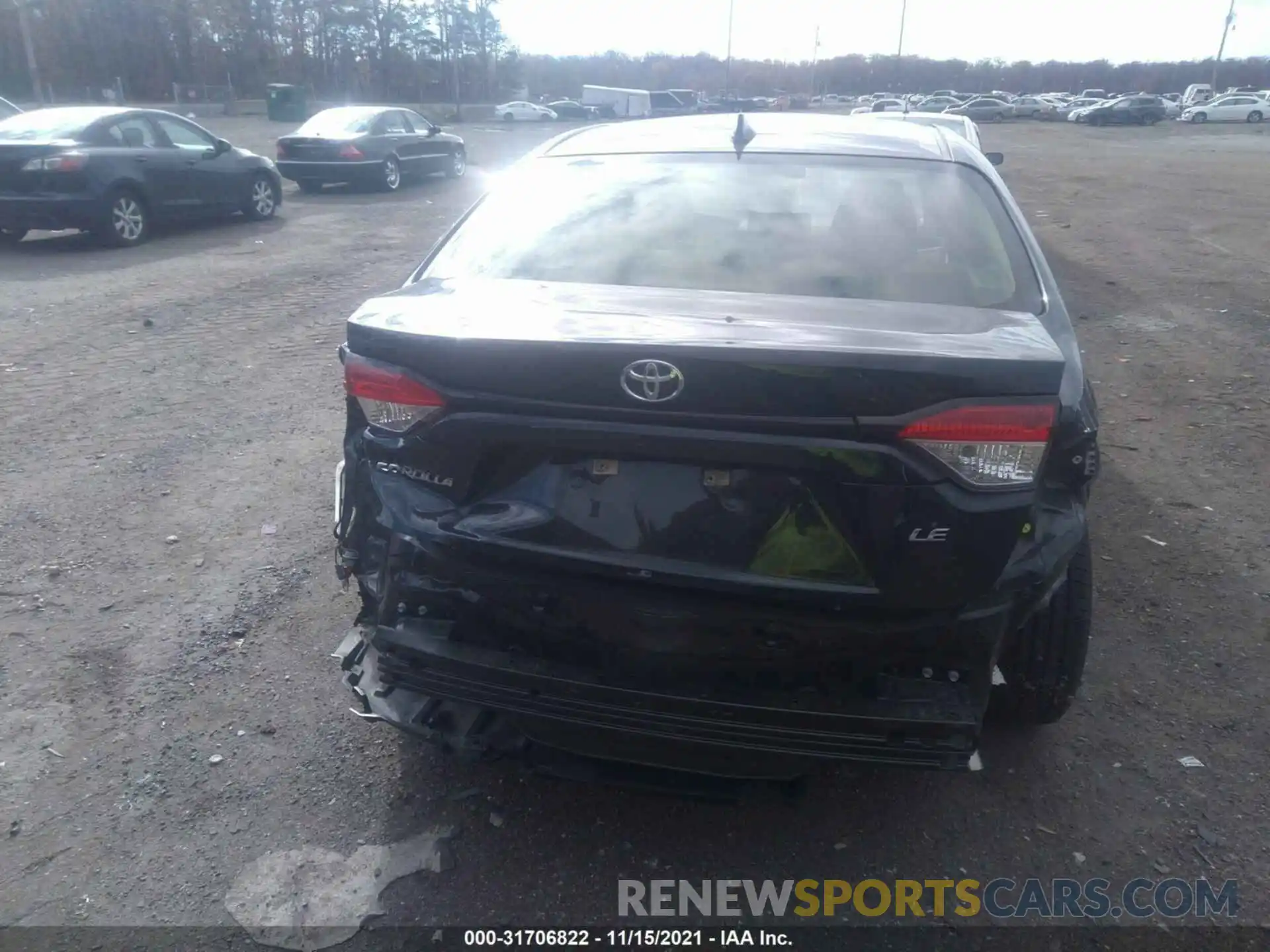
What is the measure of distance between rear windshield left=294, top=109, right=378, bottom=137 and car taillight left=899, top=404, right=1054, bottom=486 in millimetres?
16482

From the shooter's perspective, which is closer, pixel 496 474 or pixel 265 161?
pixel 496 474

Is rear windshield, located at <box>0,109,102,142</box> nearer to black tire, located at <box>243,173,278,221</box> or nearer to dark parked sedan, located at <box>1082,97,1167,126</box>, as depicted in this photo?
black tire, located at <box>243,173,278,221</box>

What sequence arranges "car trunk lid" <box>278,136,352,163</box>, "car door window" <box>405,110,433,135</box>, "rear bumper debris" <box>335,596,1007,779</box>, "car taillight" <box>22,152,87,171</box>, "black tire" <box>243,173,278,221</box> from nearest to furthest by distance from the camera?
"rear bumper debris" <box>335,596,1007,779</box>, "car taillight" <box>22,152,87,171</box>, "black tire" <box>243,173,278,221</box>, "car trunk lid" <box>278,136,352,163</box>, "car door window" <box>405,110,433,135</box>

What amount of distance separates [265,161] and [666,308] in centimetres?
1268

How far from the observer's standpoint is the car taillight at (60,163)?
10.3 meters

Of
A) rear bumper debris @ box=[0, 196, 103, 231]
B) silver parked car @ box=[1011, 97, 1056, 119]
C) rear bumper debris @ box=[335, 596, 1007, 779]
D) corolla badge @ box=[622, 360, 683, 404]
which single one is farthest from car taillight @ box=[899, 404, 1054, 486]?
silver parked car @ box=[1011, 97, 1056, 119]

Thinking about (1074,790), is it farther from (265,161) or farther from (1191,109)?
(1191,109)

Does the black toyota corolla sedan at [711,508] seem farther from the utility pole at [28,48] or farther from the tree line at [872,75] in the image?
the tree line at [872,75]

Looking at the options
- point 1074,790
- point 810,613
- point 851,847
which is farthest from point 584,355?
point 1074,790

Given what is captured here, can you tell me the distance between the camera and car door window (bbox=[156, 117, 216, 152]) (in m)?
12.0

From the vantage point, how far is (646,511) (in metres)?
2.29

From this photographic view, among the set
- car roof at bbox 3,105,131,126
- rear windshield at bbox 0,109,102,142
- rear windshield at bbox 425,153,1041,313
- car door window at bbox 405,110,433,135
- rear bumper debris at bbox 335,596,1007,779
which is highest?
rear windshield at bbox 425,153,1041,313

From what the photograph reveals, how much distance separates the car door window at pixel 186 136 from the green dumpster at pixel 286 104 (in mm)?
28452

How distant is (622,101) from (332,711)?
4780 centimetres
